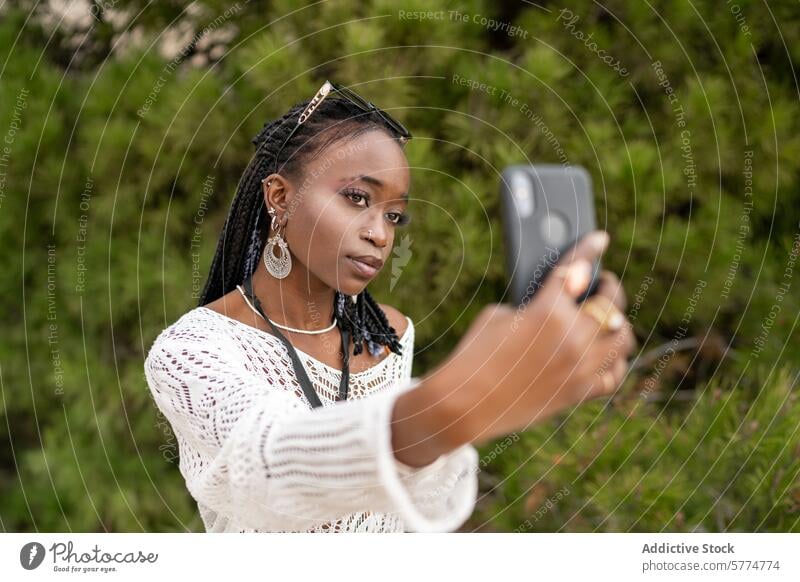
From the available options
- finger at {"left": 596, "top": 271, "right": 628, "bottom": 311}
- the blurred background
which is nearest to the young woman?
finger at {"left": 596, "top": 271, "right": 628, "bottom": 311}

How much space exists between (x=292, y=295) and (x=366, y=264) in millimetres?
115

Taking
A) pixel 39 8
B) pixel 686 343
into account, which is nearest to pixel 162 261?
pixel 39 8

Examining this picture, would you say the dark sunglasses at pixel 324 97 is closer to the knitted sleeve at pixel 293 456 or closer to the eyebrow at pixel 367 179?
the eyebrow at pixel 367 179

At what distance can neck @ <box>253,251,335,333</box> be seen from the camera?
867 millimetres

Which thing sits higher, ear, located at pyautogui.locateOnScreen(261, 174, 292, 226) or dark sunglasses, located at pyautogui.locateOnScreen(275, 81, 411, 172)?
dark sunglasses, located at pyautogui.locateOnScreen(275, 81, 411, 172)

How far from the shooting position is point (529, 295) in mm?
565

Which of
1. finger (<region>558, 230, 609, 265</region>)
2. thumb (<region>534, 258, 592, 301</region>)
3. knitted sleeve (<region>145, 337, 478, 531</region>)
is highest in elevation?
finger (<region>558, 230, 609, 265</region>)

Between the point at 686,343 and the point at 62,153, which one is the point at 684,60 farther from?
the point at 62,153

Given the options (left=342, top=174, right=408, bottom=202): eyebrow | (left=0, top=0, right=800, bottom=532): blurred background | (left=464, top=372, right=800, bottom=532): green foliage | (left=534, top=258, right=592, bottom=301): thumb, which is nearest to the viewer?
(left=534, top=258, right=592, bottom=301): thumb

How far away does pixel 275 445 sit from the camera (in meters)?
0.59

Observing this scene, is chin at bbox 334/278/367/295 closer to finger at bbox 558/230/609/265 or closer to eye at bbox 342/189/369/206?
eye at bbox 342/189/369/206

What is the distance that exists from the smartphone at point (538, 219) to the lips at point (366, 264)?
0.72 ft

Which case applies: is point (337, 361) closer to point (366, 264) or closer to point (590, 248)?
point (366, 264)

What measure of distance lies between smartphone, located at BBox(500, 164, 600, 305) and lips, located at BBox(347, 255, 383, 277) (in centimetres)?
22
